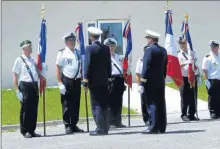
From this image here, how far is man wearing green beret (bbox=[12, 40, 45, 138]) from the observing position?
44.9 ft

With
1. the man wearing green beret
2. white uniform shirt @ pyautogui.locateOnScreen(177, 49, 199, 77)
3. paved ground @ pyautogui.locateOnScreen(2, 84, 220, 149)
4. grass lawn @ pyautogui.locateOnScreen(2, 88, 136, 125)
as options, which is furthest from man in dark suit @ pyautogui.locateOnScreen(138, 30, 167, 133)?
grass lawn @ pyautogui.locateOnScreen(2, 88, 136, 125)

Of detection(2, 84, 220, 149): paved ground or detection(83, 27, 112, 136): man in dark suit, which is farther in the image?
detection(83, 27, 112, 136): man in dark suit

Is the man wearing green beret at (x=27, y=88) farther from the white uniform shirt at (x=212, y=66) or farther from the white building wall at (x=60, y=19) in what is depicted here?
the white building wall at (x=60, y=19)

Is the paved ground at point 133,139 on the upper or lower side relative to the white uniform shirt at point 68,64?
lower

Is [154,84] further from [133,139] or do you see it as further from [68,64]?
[68,64]

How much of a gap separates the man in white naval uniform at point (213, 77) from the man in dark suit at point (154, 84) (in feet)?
8.78

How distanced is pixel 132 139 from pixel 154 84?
1265 millimetres

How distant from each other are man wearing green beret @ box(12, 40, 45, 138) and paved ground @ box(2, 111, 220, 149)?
0.31 metres

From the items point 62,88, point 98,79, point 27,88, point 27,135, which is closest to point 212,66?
point 98,79

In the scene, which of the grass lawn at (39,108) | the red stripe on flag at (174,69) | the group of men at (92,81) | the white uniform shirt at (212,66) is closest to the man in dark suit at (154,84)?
the group of men at (92,81)

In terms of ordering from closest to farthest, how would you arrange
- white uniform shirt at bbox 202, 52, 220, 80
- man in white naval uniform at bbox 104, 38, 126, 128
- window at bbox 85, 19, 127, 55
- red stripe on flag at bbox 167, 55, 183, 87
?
man in white naval uniform at bbox 104, 38, 126, 128, red stripe on flag at bbox 167, 55, 183, 87, white uniform shirt at bbox 202, 52, 220, 80, window at bbox 85, 19, 127, 55

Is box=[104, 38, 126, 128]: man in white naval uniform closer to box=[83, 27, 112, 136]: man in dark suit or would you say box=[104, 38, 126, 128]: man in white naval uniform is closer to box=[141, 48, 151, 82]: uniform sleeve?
box=[83, 27, 112, 136]: man in dark suit

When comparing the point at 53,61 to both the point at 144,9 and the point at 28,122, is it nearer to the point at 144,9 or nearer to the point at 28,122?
the point at 144,9

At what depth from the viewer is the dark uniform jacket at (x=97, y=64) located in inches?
531
